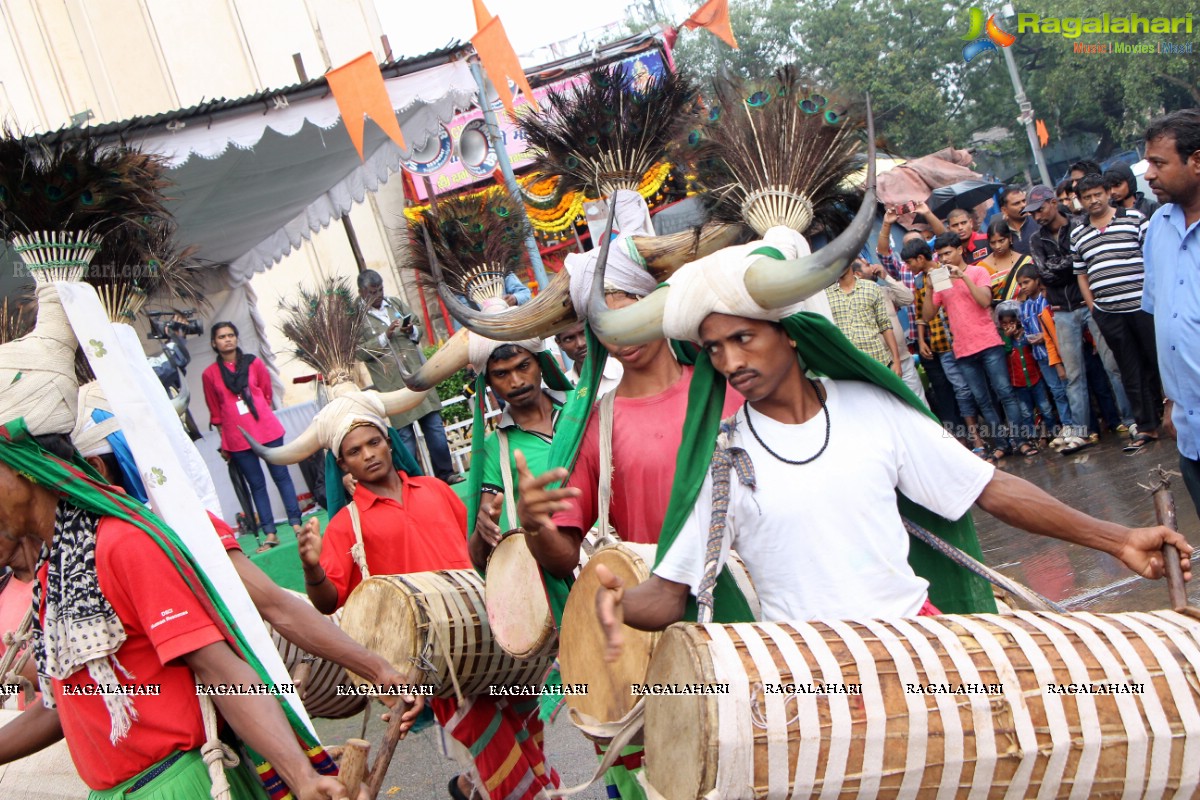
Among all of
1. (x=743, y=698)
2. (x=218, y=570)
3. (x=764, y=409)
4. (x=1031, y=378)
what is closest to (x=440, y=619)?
(x=218, y=570)

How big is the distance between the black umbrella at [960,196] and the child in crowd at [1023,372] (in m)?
7.66

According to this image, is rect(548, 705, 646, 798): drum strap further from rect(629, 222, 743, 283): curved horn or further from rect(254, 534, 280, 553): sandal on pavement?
rect(254, 534, 280, 553): sandal on pavement

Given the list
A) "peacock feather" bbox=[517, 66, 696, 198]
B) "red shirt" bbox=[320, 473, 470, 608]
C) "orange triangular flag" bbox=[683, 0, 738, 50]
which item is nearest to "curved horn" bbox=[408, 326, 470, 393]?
"red shirt" bbox=[320, 473, 470, 608]

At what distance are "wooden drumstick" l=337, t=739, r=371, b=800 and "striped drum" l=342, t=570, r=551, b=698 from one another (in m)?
1.37

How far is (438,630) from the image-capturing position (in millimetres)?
4512

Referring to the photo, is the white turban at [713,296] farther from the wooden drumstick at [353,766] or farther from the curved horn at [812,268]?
the wooden drumstick at [353,766]

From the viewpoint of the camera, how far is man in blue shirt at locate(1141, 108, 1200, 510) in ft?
14.5

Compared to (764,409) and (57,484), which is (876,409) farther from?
(57,484)

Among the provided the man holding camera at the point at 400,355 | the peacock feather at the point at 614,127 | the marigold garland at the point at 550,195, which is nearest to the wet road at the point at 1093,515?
the marigold garland at the point at 550,195

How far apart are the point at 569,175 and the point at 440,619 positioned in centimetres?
185

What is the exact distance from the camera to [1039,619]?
260 cm

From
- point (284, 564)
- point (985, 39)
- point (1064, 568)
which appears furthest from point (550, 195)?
point (985, 39)

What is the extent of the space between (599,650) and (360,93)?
25.2ft

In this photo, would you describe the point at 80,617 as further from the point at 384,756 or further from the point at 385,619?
the point at 385,619
